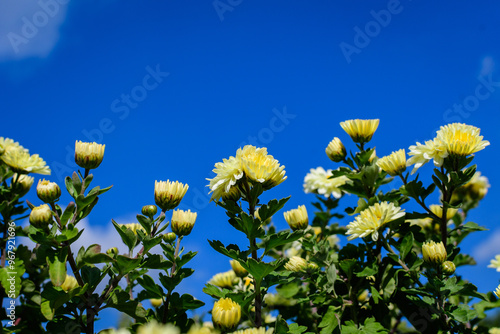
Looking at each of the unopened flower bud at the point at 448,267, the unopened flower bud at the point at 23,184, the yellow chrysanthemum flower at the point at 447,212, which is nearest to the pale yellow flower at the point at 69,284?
the unopened flower bud at the point at 23,184

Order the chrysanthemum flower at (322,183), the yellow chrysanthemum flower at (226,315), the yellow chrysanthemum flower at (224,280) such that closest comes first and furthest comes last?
1. the yellow chrysanthemum flower at (226,315)
2. the yellow chrysanthemum flower at (224,280)
3. the chrysanthemum flower at (322,183)

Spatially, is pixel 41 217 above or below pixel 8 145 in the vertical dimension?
below

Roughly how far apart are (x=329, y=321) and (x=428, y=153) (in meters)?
1.00

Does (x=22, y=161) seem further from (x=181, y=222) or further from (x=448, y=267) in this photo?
(x=448, y=267)

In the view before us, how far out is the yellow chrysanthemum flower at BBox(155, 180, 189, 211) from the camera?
78.2 inches

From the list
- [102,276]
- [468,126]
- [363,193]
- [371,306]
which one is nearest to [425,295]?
[371,306]

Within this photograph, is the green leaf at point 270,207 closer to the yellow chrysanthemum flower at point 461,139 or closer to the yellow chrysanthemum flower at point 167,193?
the yellow chrysanthemum flower at point 167,193

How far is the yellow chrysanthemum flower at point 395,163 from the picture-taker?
8.25ft

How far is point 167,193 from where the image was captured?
1987mm

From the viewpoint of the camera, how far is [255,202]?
74.9 inches

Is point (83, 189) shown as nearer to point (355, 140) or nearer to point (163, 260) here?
point (163, 260)

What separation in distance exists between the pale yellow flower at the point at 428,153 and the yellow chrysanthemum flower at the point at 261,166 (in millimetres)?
876

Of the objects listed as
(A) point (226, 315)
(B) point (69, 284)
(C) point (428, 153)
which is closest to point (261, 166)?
(A) point (226, 315)

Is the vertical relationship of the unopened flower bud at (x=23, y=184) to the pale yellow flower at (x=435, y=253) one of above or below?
above
